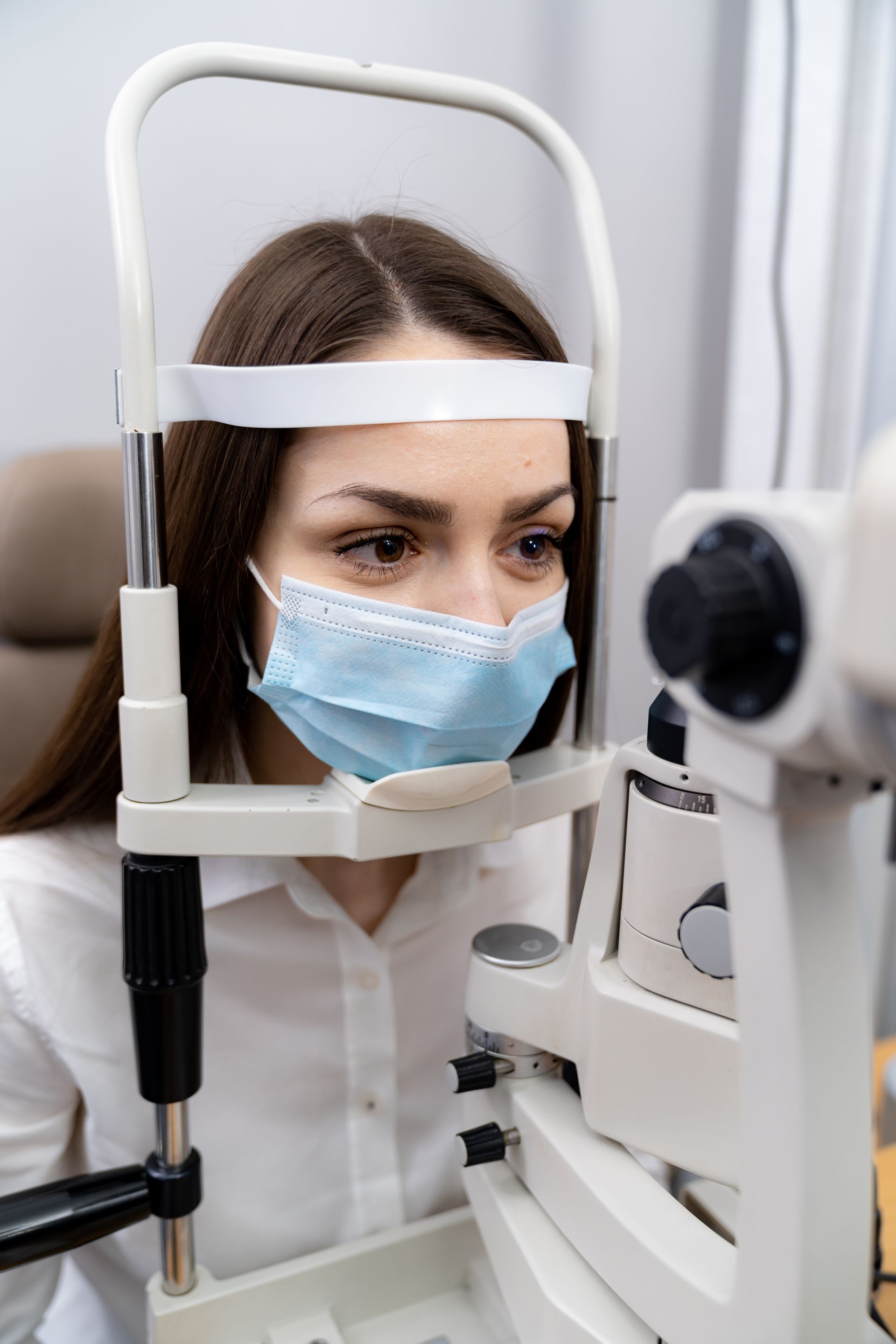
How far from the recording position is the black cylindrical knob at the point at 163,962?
60 centimetres

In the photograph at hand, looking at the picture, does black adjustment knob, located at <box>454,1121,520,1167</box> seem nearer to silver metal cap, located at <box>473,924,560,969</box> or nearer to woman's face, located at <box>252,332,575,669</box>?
silver metal cap, located at <box>473,924,560,969</box>

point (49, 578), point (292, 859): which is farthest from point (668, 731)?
point (49, 578)

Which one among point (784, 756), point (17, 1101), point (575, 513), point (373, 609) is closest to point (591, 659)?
point (575, 513)

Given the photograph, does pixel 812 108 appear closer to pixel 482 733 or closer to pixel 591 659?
pixel 591 659

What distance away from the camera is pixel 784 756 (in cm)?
32

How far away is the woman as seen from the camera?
657mm

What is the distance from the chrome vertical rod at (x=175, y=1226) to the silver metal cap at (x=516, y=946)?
237 mm

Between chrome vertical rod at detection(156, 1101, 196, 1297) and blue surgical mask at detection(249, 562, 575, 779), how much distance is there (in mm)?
271

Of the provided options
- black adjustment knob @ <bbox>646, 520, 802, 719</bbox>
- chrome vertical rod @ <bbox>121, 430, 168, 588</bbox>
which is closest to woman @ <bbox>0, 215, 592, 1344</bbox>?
chrome vertical rod @ <bbox>121, 430, 168, 588</bbox>

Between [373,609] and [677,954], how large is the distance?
29 cm

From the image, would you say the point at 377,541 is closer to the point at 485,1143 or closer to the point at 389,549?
the point at 389,549

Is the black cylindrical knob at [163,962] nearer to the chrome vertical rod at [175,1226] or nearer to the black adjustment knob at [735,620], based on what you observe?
the chrome vertical rod at [175,1226]

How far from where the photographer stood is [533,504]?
680mm

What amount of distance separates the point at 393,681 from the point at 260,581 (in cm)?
15
